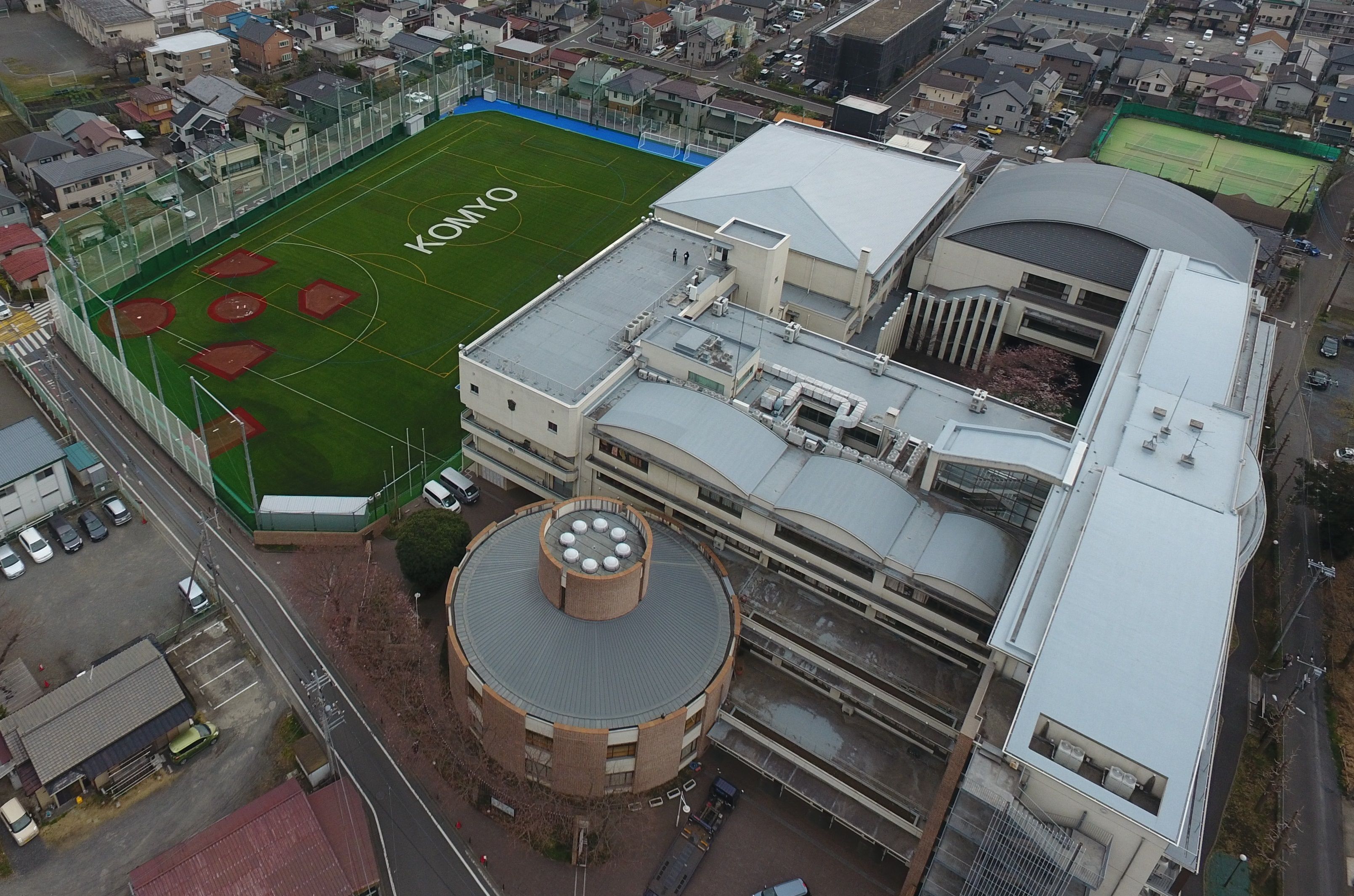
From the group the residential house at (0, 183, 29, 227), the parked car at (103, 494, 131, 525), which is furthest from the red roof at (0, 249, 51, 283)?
the parked car at (103, 494, 131, 525)

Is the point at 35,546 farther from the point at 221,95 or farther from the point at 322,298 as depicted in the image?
the point at 221,95

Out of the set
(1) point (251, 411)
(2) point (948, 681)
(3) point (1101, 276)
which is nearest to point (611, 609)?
(2) point (948, 681)

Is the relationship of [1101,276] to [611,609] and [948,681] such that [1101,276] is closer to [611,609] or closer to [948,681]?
[948,681]

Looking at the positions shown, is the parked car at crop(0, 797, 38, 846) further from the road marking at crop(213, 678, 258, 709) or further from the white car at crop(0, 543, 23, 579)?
the white car at crop(0, 543, 23, 579)

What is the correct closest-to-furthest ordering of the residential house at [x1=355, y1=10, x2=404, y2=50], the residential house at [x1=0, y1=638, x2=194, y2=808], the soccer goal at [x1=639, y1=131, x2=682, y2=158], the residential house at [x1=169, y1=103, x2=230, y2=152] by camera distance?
1. the residential house at [x1=0, y1=638, x2=194, y2=808]
2. the residential house at [x1=169, y1=103, x2=230, y2=152]
3. the soccer goal at [x1=639, y1=131, x2=682, y2=158]
4. the residential house at [x1=355, y1=10, x2=404, y2=50]

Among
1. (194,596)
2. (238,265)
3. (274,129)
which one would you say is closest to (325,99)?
(274,129)

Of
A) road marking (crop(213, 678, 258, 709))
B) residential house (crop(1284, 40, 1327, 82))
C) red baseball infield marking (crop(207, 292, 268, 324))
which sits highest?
residential house (crop(1284, 40, 1327, 82))
